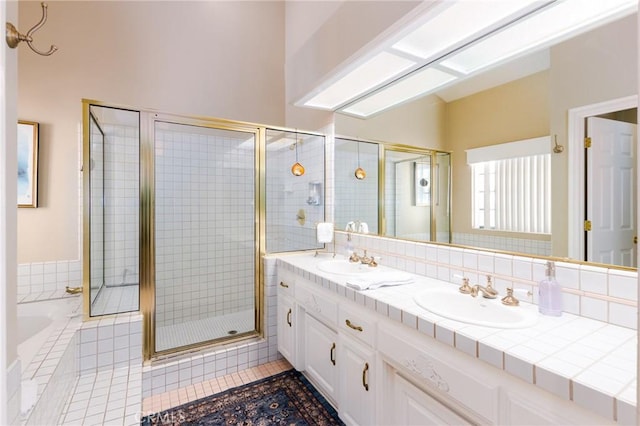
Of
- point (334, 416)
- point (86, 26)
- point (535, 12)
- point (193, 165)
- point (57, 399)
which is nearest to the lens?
point (535, 12)

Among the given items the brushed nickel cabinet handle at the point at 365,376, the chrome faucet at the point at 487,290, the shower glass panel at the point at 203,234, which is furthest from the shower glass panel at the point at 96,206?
the chrome faucet at the point at 487,290

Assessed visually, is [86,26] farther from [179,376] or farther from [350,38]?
[179,376]

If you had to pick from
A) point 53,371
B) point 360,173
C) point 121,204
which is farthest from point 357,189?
point 53,371

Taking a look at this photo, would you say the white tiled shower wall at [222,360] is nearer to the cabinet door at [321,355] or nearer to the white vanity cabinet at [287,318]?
the white vanity cabinet at [287,318]

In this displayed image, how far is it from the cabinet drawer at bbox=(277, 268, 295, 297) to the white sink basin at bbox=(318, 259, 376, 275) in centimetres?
24

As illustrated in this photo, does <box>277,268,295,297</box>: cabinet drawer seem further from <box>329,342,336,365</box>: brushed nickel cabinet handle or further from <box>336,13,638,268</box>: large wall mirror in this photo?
Result: <box>336,13,638,268</box>: large wall mirror

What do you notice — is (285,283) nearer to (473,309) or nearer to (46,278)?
(473,309)

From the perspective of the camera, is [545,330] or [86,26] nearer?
[545,330]

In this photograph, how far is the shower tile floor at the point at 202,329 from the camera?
2248 mm

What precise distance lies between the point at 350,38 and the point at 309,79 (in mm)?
600

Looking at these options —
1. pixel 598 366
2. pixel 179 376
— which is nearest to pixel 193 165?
pixel 179 376

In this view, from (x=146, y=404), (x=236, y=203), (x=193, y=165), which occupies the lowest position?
(x=146, y=404)

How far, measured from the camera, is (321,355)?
179 cm

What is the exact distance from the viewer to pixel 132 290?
2096 millimetres
